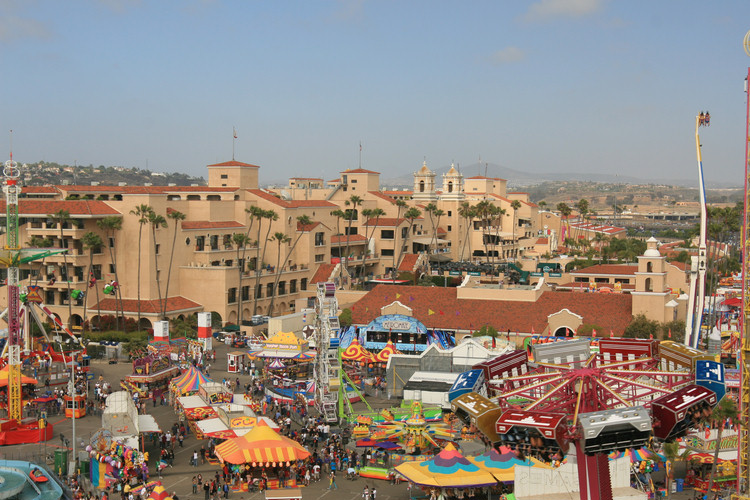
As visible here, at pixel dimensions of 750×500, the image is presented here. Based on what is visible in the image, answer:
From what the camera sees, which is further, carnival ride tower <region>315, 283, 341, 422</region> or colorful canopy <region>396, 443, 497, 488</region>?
carnival ride tower <region>315, 283, 341, 422</region>

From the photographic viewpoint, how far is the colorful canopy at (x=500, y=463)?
32844 millimetres

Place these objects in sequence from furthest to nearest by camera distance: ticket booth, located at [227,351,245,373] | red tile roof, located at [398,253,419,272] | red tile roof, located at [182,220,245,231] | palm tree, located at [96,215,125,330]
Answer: red tile roof, located at [398,253,419,272] < red tile roof, located at [182,220,245,231] < palm tree, located at [96,215,125,330] < ticket booth, located at [227,351,245,373]

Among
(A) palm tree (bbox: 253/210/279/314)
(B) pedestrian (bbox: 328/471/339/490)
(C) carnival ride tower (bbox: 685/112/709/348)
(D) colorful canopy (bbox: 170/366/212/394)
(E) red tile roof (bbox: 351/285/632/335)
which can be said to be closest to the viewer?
(B) pedestrian (bbox: 328/471/339/490)

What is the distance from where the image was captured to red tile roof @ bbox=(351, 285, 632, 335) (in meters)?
61.4

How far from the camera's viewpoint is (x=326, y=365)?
1743 inches

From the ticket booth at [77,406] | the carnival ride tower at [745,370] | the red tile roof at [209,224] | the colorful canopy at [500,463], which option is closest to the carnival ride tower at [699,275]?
the carnival ride tower at [745,370]

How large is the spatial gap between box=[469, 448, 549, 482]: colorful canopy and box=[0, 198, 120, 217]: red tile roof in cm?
4712

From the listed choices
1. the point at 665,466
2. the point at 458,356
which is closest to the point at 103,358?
the point at 458,356

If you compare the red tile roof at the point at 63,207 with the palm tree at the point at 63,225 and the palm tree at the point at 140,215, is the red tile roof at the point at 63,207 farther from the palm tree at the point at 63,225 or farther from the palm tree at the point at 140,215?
the palm tree at the point at 140,215

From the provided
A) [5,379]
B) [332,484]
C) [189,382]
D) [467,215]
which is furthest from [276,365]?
[467,215]

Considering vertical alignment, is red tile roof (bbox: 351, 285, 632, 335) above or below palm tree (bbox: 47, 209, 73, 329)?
below

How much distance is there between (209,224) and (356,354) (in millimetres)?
A: 29948

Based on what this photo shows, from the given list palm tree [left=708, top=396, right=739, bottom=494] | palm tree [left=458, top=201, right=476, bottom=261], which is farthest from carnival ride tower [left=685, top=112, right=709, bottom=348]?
palm tree [left=458, top=201, right=476, bottom=261]

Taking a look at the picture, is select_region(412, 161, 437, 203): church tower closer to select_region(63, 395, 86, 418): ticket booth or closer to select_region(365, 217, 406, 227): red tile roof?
select_region(365, 217, 406, 227): red tile roof
